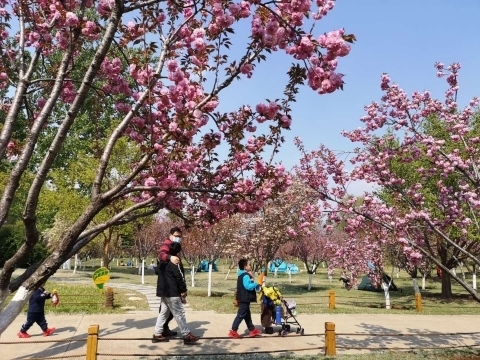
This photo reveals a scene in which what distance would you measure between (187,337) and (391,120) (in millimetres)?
6493

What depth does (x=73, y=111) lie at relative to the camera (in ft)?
13.4

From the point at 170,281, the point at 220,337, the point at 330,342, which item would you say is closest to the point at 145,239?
the point at 170,281

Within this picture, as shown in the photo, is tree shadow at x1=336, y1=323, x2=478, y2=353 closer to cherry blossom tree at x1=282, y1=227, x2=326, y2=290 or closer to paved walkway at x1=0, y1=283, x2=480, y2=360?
paved walkway at x1=0, y1=283, x2=480, y2=360

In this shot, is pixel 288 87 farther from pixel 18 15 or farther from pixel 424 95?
pixel 424 95

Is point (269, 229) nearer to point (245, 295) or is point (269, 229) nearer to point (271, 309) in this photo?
point (271, 309)

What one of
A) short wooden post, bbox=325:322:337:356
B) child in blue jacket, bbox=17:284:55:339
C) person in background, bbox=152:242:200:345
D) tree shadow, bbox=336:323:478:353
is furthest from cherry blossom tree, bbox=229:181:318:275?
child in blue jacket, bbox=17:284:55:339

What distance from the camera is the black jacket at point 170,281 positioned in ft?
26.6

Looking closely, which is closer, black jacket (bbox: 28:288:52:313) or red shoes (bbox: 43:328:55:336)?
black jacket (bbox: 28:288:52:313)

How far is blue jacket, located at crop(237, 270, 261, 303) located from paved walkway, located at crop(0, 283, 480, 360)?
87cm

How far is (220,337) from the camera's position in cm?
728

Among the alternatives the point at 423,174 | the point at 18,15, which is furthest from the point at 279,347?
the point at 18,15

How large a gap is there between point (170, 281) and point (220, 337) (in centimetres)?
160

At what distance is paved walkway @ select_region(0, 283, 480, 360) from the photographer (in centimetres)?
757

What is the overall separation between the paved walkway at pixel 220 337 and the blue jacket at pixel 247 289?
870 millimetres
